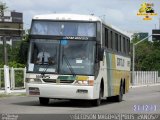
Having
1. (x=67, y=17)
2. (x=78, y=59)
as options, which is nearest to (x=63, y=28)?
(x=67, y=17)

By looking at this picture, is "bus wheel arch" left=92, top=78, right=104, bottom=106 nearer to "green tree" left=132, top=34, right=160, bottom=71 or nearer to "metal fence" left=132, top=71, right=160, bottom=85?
"metal fence" left=132, top=71, right=160, bottom=85

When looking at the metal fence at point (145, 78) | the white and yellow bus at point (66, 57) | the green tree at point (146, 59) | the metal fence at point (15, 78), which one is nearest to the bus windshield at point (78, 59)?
the white and yellow bus at point (66, 57)

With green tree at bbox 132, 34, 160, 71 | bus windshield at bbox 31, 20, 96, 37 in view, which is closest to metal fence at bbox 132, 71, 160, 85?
green tree at bbox 132, 34, 160, 71

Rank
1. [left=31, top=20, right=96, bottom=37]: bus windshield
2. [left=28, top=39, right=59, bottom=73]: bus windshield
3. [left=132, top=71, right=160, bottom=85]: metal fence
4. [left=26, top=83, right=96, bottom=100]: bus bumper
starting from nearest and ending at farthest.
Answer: [left=26, top=83, right=96, bottom=100]: bus bumper, [left=28, top=39, right=59, bottom=73]: bus windshield, [left=31, top=20, right=96, bottom=37]: bus windshield, [left=132, top=71, right=160, bottom=85]: metal fence

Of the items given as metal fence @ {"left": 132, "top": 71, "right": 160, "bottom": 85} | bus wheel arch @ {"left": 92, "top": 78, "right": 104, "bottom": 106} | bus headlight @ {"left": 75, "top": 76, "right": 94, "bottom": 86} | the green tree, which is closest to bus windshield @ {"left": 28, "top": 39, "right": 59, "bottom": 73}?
bus headlight @ {"left": 75, "top": 76, "right": 94, "bottom": 86}

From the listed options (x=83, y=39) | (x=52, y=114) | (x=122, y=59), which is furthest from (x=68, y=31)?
(x=122, y=59)

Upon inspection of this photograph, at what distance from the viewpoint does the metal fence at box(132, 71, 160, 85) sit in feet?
213

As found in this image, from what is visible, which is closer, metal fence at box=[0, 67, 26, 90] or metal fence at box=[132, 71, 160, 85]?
metal fence at box=[0, 67, 26, 90]

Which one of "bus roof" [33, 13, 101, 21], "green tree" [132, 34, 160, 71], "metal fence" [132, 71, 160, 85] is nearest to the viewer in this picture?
"bus roof" [33, 13, 101, 21]

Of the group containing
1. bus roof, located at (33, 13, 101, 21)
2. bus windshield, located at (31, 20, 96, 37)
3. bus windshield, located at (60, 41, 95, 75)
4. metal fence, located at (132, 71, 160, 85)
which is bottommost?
metal fence, located at (132, 71, 160, 85)

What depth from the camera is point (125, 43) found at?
28438 millimetres

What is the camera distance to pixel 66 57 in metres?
20.7

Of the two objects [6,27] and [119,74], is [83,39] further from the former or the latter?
[6,27]

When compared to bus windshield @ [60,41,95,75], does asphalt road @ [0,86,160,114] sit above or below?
below
